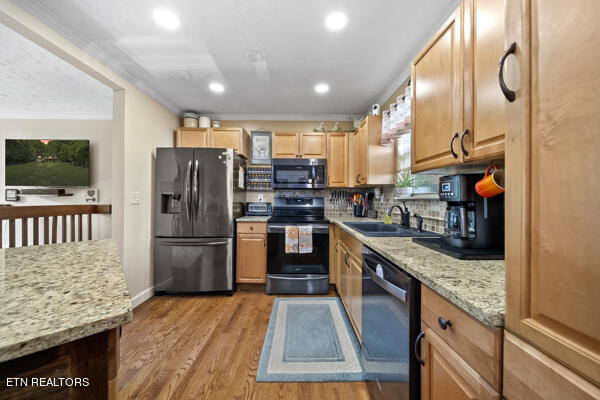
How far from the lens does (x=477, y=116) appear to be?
3.10ft

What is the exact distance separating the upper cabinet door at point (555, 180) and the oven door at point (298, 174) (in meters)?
2.71

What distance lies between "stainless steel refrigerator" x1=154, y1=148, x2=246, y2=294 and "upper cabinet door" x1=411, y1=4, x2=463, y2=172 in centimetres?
222

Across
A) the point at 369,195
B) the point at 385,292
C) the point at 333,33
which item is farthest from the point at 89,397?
the point at 369,195

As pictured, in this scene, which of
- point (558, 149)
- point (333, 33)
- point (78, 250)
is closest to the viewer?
point (558, 149)

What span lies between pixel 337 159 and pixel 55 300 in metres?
3.08

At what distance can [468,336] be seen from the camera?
61 cm

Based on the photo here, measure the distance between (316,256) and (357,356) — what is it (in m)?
1.24

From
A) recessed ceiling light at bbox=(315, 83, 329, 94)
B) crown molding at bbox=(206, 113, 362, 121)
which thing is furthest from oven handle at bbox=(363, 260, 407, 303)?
crown molding at bbox=(206, 113, 362, 121)

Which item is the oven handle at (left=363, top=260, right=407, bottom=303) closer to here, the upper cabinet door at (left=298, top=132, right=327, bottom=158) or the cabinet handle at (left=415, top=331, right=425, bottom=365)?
the cabinet handle at (left=415, top=331, right=425, bottom=365)

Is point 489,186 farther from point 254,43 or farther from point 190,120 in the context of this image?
point 190,120

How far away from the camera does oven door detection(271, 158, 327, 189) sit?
3205 millimetres

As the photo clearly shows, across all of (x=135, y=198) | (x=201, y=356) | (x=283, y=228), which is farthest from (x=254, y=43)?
(x=201, y=356)

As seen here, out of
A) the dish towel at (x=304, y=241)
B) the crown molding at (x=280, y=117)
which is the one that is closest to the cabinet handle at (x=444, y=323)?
the dish towel at (x=304, y=241)

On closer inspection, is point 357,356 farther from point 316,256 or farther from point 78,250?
point 78,250
